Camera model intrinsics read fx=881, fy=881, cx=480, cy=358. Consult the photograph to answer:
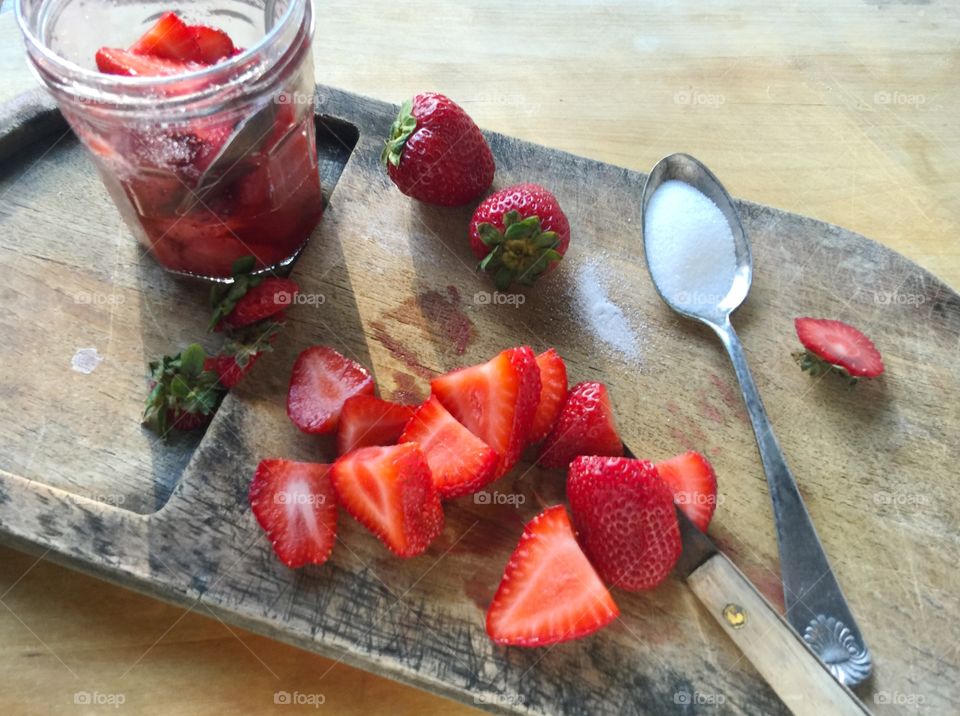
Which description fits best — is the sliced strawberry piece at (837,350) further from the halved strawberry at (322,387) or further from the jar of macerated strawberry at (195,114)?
the jar of macerated strawberry at (195,114)

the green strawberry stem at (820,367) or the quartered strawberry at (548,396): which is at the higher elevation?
the green strawberry stem at (820,367)

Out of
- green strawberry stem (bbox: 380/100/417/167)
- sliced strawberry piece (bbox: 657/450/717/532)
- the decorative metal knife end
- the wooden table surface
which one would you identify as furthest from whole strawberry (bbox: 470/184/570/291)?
the decorative metal knife end

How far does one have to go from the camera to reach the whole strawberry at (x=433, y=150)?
4.85 feet

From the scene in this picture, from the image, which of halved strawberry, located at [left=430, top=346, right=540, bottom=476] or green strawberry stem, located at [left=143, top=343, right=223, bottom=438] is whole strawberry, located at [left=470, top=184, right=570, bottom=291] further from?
green strawberry stem, located at [left=143, top=343, right=223, bottom=438]

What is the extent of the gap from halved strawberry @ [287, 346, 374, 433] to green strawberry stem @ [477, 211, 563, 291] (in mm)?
277

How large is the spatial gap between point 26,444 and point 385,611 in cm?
61

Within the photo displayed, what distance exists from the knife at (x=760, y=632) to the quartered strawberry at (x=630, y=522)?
0.03 m

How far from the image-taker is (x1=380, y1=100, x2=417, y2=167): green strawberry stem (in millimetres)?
1485

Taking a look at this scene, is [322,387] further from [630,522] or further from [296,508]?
[630,522]

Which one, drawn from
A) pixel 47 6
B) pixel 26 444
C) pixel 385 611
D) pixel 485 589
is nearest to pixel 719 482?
→ pixel 485 589

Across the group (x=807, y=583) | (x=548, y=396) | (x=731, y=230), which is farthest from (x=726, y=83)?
(x=807, y=583)

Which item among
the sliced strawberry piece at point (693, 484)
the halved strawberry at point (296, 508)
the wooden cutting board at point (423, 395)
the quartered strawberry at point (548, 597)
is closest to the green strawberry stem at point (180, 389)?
the wooden cutting board at point (423, 395)

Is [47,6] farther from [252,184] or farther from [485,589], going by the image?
[485,589]

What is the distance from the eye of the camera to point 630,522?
1.19m
